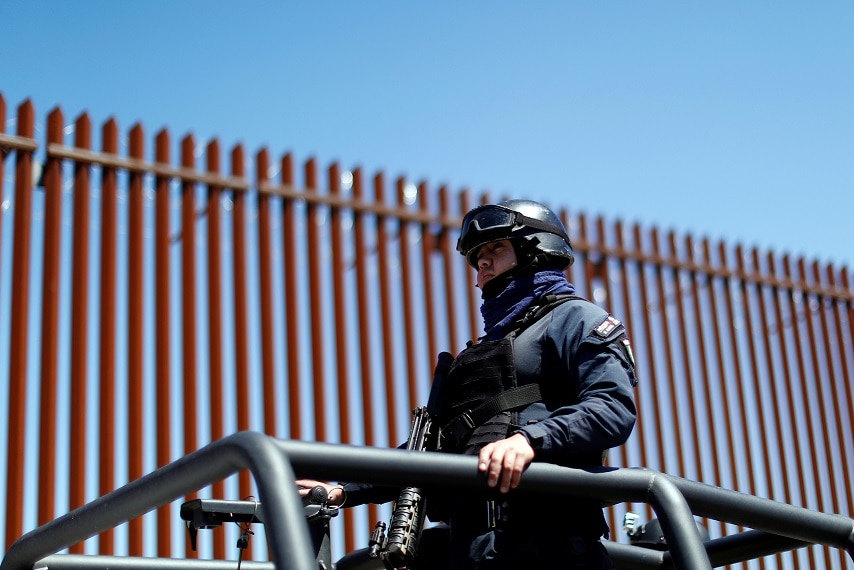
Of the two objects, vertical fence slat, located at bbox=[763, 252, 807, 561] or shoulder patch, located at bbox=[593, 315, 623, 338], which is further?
vertical fence slat, located at bbox=[763, 252, 807, 561]

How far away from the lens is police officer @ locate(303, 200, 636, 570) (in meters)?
2.22

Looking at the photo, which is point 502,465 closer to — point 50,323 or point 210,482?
point 210,482

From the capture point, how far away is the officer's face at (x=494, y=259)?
8.81 ft

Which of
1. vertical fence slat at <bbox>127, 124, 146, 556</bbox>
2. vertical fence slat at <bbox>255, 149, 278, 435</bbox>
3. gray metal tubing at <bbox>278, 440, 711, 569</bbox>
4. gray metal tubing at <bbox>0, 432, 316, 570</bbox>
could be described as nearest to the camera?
gray metal tubing at <bbox>0, 432, 316, 570</bbox>

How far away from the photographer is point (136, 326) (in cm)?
496

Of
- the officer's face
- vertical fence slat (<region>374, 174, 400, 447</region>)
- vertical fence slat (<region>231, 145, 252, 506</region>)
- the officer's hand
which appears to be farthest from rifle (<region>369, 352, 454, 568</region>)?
vertical fence slat (<region>374, 174, 400, 447</region>)

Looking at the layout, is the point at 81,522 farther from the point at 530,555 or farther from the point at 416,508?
the point at 530,555

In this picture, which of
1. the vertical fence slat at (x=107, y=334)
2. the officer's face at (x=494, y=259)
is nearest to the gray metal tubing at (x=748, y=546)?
the officer's face at (x=494, y=259)

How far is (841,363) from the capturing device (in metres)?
7.40

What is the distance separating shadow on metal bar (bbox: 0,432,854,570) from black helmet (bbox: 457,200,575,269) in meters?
0.76

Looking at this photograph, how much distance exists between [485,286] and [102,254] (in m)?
2.76

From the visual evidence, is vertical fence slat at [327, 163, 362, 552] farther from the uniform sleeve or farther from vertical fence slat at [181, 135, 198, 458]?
the uniform sleeve

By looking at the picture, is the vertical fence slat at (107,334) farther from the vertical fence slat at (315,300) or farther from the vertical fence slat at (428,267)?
the vertical fence slat at (428,267)

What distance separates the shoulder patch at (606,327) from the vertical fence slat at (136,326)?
2.89 m
